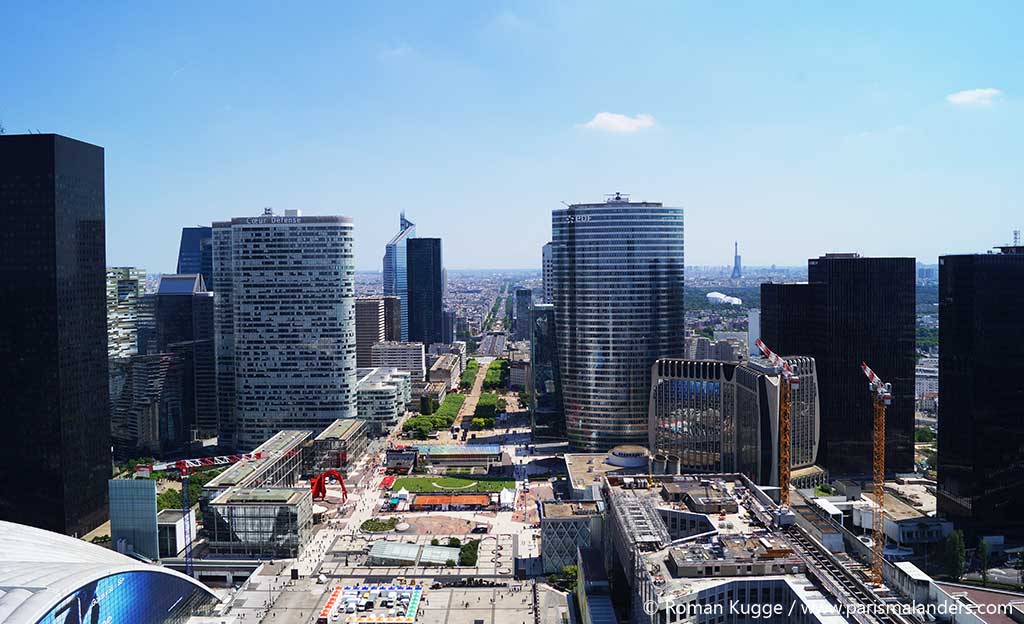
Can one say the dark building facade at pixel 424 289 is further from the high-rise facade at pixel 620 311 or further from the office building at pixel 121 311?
the high-rise facade at pixel 620 311

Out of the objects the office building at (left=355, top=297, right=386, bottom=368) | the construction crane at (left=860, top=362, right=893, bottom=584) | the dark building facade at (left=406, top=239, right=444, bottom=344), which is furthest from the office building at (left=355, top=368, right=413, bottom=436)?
the dark building facade at (left=406, top=239, right=444, bottom=344)

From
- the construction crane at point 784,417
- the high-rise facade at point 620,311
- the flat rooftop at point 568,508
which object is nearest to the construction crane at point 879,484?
the construction crane at point 784,417

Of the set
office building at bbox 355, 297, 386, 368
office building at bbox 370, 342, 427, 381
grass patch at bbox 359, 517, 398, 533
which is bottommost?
grass patch at bbox 359, 517, 398, 533

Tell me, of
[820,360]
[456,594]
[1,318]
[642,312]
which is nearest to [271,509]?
[456,594]

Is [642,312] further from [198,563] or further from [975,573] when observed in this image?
[198,563]

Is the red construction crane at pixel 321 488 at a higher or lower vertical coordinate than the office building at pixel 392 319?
lower

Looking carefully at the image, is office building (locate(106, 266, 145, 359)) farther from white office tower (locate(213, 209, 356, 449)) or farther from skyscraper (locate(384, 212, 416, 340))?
skyscraper (locate(384, 212, 416, 340))
